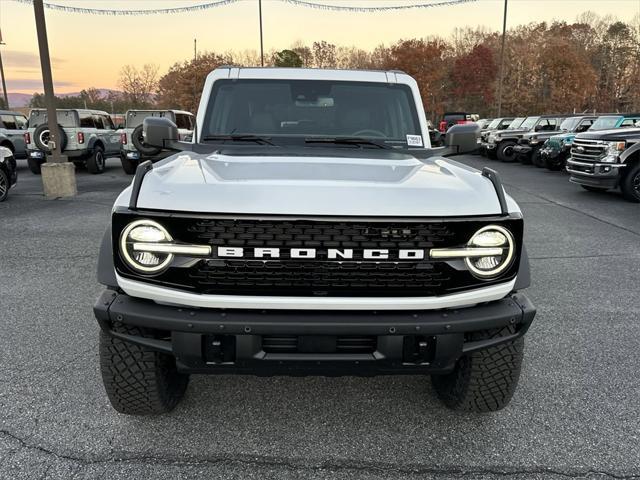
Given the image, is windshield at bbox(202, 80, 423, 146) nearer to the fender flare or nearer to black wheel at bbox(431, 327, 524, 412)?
black wheel at bbox(431, 327, 524, 412)

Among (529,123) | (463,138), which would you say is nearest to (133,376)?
(463,138)

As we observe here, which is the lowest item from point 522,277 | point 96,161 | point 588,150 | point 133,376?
point 96,161

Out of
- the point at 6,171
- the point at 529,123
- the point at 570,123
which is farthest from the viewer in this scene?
the point at 529,123

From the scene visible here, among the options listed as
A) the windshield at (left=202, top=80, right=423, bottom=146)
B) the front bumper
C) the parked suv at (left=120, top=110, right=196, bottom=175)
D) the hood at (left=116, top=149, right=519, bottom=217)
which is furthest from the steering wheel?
the parked suv at (left=120, top=110, right=196, bottom=175)

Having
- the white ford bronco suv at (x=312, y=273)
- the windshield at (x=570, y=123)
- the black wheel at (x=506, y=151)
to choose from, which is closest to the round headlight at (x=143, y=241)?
the white ford bronco suv at (x=312, y=273)

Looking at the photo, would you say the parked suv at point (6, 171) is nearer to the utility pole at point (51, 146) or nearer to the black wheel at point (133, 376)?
the utility pole at point (51, 146)

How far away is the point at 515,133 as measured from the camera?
20.6 m

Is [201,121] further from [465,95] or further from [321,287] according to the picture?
[465,95]

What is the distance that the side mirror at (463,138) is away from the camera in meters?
3.61

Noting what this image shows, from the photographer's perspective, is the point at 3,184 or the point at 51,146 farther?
the point at 51,146

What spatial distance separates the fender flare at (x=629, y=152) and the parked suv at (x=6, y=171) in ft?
39.6

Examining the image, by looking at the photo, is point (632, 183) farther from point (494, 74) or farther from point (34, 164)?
point (494, 74)

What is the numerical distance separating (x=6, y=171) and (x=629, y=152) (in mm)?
12281

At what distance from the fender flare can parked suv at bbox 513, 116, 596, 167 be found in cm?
676
